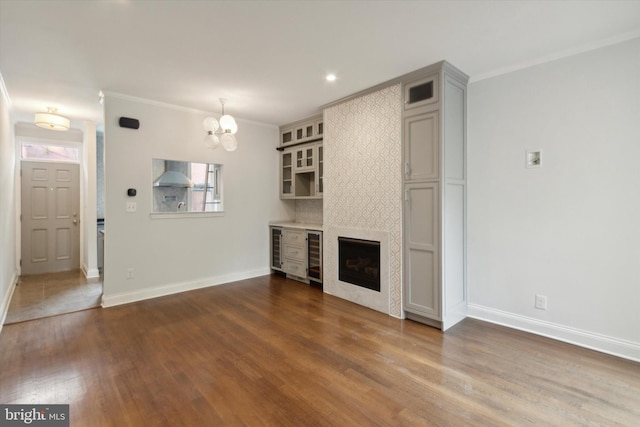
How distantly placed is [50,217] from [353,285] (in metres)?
5.83

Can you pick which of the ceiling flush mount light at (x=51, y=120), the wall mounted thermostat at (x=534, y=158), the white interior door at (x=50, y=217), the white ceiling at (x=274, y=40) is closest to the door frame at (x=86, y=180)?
the white interior door at (x=50, y=217)

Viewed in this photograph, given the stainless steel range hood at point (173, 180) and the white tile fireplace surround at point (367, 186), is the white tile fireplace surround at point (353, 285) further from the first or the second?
the stainless steel range hood at point (173, 180)

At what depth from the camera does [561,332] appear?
2.88 meters

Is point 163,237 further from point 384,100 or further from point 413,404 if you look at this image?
point 413,404

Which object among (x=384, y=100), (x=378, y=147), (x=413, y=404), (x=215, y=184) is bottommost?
(x=413, y=404)

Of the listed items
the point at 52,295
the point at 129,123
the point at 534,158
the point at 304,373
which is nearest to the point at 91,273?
the point at 52,295

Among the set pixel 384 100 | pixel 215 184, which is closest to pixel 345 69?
pixel 384 100

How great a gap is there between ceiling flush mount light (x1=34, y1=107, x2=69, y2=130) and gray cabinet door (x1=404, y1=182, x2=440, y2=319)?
16.7 feet

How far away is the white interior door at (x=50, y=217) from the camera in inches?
217

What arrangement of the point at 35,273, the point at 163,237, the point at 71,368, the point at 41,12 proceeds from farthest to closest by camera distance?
the point at 35,273 → the point at 163,237 → the point at 71,368 → the point at 41,12

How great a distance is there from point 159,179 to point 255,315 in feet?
7.93

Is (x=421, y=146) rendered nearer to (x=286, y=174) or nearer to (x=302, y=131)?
(x=302, y=131)

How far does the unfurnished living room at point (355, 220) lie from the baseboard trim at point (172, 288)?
26 mm

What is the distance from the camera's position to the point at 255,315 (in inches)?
139
